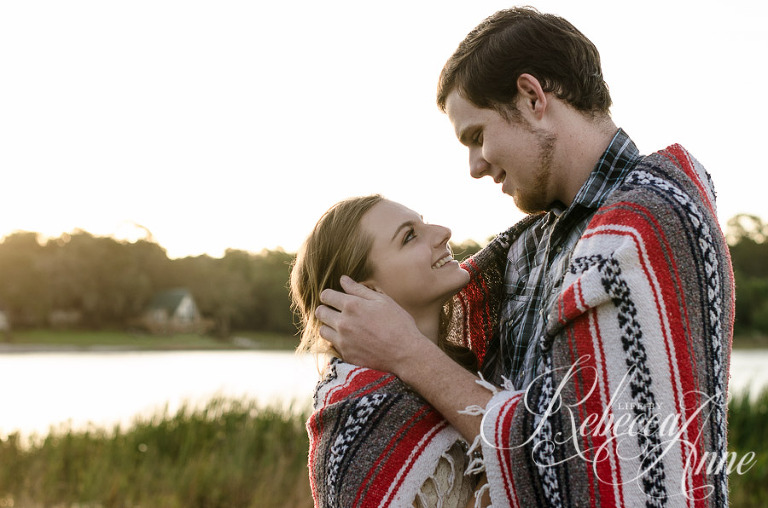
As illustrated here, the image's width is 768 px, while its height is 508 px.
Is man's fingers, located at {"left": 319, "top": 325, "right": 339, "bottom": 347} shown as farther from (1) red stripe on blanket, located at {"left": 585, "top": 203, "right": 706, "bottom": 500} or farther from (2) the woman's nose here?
(1) red stripe on blanket, located at {"left": 585, "top": 203, "right": 706, "bottom": 500}

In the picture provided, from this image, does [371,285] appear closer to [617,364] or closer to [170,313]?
[617,364]

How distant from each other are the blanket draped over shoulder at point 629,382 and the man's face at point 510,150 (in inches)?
21.5

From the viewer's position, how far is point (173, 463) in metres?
6.04

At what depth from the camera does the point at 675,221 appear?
1.48 m

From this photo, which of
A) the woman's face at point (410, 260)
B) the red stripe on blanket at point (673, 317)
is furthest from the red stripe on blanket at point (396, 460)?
the red stripe on blanket at point (673, 317)

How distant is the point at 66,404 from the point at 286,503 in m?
8.68

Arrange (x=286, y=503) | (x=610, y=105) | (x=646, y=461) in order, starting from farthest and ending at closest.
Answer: (x=286, y=503), (x=610, y=105), (x=646, y=461)

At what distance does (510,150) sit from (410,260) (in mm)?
474

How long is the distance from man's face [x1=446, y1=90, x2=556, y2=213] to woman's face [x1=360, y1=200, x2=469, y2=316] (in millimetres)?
265

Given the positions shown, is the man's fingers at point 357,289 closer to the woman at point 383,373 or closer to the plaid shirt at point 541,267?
the woman at point 383,373

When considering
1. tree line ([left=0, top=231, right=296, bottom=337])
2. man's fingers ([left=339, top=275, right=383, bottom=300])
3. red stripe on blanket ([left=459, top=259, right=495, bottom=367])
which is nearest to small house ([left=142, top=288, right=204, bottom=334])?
tree line ([left=0, top=231, right=296, bottom=337])

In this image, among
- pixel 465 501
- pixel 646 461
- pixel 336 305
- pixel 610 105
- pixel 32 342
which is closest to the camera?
pixel 646 461

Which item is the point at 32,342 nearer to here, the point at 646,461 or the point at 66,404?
the point at 66,404

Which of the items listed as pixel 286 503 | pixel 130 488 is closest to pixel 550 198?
pixel 286 503
